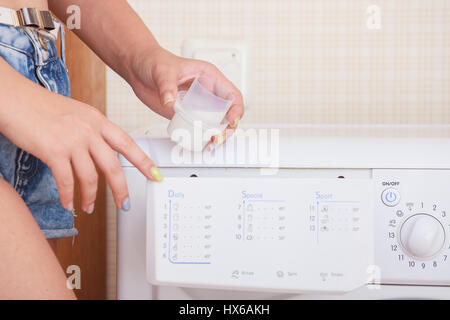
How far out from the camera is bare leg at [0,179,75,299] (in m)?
0.47

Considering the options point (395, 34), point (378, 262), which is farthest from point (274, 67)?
point (378, 262)

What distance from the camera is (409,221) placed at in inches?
27.8

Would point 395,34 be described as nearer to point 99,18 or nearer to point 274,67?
point 274,67

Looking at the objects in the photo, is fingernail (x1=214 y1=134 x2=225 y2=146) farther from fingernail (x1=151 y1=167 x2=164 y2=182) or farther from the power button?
the power button

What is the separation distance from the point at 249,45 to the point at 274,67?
10 cm

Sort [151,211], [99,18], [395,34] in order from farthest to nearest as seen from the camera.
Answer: [395,34]
[99,18]
[151,211]

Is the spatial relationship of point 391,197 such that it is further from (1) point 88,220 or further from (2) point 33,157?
(1) point 88,220

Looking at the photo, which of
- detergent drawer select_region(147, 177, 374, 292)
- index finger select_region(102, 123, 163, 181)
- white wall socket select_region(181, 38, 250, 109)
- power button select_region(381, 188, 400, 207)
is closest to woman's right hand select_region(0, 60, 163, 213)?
index finger select_region(102, 123, 163, 181)

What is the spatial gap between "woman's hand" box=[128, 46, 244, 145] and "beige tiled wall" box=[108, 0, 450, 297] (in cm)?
65

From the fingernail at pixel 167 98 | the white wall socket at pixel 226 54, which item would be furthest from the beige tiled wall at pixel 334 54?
the fingernail at pixel 167 98

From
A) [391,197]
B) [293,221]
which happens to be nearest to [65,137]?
[293,221]

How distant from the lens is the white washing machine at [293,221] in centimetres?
65

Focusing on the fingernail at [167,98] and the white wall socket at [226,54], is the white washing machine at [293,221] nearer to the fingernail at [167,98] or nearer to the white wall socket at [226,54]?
the fingernail at [167,98]

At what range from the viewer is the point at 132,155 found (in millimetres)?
556
